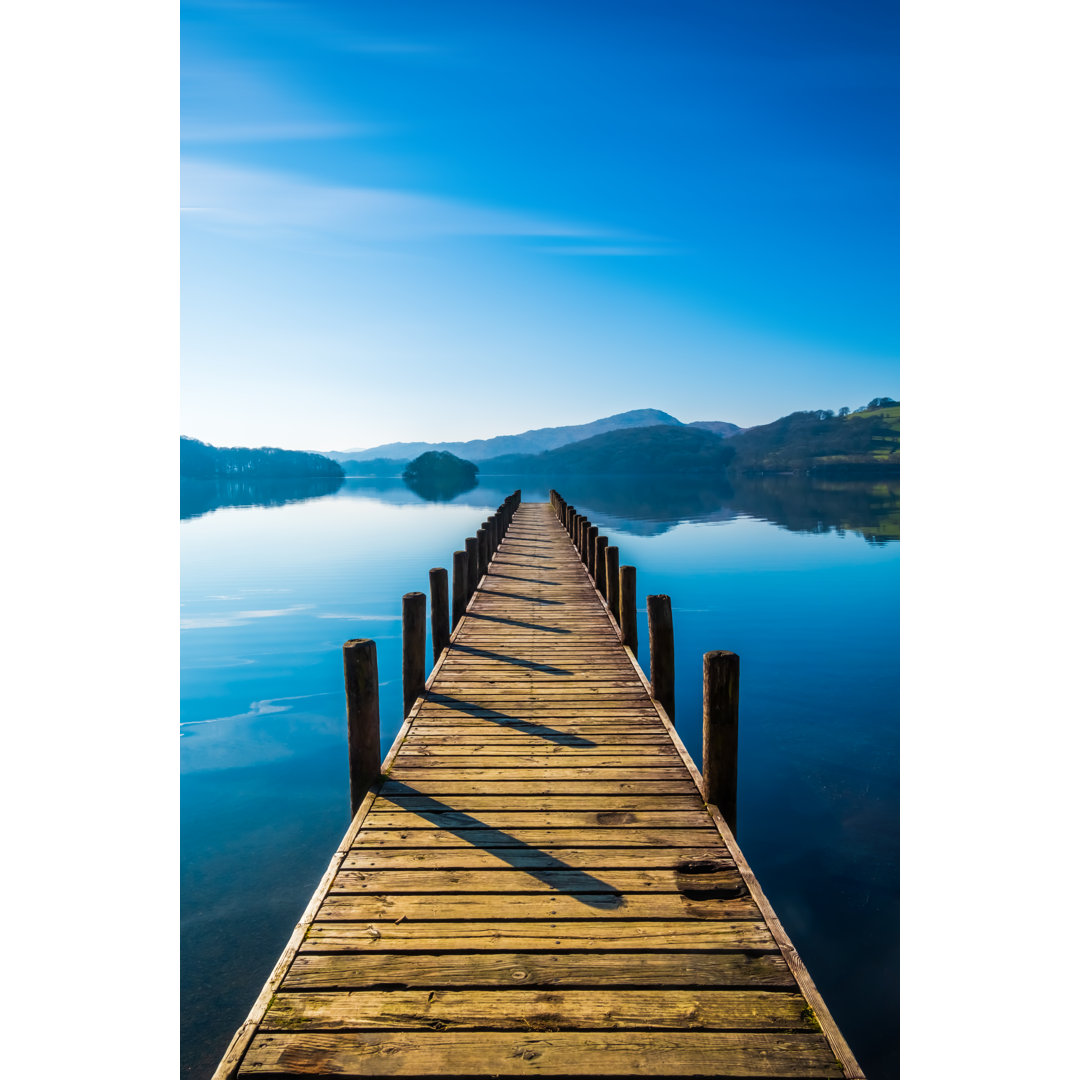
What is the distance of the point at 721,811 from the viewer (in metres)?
5.04

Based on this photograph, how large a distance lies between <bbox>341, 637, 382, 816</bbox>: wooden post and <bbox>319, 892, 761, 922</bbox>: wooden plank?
1.45 m

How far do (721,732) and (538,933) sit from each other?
214cm

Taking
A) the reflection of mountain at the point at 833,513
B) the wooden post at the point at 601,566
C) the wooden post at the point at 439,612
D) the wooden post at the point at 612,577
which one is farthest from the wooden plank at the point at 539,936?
the reflection of mountain at the point at 833,513

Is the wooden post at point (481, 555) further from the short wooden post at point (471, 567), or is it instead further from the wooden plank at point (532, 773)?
the wooden plank at point (532, 773)

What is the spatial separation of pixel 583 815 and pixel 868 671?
1168 cm

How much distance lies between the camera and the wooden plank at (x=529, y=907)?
3.80m

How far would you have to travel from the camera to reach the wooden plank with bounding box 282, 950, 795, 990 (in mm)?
3312

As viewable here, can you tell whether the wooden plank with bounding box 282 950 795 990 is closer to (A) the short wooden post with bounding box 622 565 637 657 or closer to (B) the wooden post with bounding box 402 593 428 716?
(B) the wooden post with bounding box 402 593 428 716

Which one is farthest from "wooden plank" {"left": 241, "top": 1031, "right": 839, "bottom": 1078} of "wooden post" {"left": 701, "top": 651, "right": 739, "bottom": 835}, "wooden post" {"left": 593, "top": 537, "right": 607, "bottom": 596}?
"wooden post" {"left": 593, "top": 537, "right": 607, "bottom": 596}

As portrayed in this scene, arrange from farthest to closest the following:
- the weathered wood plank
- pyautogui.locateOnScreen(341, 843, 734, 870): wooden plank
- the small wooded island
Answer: the small wooded island < the weathered wood plank < pyautogui.locateOnScreen(341, 843, 734, 870): wooden plank

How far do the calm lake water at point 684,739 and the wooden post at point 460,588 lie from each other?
2.39 m

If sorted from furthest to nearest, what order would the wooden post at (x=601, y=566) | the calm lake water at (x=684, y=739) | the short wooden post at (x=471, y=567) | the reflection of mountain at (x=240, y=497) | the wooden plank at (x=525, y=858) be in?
1. the reflection of mountain at (x=240, y=497)
2. the wooden post at (x=601, y=566)
3. the short wooden post at (x=471, y=567)
4. the calm lake water at (x=684, y=739)
5. the wooden plank at (x=525, y=858)
